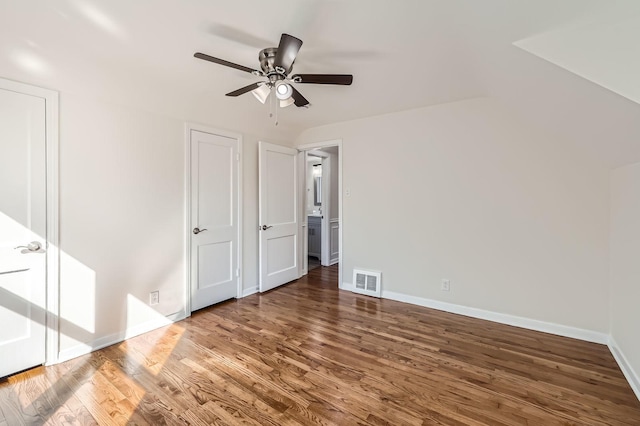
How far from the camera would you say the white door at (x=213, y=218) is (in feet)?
10.4

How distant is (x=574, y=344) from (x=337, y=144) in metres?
3.37

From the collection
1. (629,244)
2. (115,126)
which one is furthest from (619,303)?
(115,126)

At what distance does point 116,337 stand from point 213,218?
1.48 m

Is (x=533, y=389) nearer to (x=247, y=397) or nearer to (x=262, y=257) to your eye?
(x=247, y=397)

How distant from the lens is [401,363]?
7.24ft

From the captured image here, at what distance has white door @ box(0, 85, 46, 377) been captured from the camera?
78.9 inches

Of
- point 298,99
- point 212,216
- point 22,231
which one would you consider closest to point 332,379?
point 298,99

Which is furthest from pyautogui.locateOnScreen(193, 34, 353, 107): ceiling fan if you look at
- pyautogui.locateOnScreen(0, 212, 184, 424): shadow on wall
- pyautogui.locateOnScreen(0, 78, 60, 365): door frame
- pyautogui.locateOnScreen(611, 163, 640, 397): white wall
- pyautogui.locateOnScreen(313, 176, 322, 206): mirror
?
pyautogui.locateOnScreen(313, 176, 322, 206): mirror

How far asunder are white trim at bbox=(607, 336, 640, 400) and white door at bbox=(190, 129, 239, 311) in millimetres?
3717

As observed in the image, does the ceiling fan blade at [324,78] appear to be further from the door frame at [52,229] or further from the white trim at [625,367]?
the white trim at [625,367]

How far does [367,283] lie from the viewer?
12.4 ft

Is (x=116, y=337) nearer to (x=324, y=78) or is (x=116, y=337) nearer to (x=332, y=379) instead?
(x=332, y=379)

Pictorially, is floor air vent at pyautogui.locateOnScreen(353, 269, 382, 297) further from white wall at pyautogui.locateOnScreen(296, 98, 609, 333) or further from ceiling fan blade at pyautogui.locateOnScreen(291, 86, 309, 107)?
ceiling fan blade at pyautogui.locateOnScreen(291, 86, 309, 107)

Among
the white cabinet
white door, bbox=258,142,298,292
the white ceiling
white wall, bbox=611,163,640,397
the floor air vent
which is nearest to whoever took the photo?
the white ceiling
